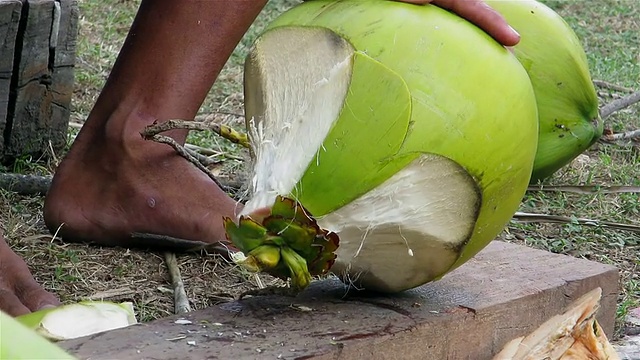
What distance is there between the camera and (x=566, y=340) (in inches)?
61.4

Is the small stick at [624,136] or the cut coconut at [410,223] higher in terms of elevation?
the cut coconut at [410,223]

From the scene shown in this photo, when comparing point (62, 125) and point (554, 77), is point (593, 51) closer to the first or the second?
point (554, 77)

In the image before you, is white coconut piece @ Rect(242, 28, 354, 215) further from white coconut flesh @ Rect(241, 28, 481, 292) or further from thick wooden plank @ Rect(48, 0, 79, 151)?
thick wooden plank @ Rect(48, 0, 79, 151)

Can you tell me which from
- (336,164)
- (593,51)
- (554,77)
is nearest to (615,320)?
(554,77)

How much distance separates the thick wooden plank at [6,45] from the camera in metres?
2.65

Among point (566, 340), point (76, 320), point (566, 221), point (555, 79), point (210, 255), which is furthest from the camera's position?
point (566, 221)

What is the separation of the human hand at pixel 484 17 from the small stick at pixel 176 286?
2.37ft

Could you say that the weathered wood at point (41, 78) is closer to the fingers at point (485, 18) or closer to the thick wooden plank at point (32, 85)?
the thick wooden plank at point (32, 85)

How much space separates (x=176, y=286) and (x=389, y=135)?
768 mm

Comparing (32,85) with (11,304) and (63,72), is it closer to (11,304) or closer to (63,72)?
(63,72)

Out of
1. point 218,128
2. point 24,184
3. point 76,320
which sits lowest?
A: point 24,184

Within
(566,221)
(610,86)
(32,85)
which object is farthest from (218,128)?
(610,86)

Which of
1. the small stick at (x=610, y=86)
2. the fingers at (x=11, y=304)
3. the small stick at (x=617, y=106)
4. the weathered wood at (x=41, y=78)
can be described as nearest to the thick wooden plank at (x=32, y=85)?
the weathered wood at (x=41, y=78)

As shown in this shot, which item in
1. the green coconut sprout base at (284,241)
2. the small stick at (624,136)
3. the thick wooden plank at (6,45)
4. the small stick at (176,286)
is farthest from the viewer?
the small stick at (624,136)
